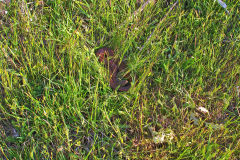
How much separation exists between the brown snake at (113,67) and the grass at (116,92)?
0.21 feet

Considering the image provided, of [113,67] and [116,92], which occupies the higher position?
[113,67]

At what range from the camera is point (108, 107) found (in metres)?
2.16

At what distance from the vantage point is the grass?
6.58 feet

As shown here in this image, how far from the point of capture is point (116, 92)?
213 cm

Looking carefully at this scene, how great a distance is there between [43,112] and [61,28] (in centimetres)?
83

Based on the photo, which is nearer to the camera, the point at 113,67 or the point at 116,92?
the point at 116,92

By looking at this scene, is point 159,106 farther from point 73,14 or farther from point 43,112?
point 73,14

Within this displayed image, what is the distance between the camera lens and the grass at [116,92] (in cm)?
201

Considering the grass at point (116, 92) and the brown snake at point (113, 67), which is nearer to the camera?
the grass at point (116, 92)

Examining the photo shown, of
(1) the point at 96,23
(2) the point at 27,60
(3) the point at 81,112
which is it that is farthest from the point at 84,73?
(1) the point at 96,23

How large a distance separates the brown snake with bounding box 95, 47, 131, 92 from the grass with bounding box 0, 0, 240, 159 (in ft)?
0.21

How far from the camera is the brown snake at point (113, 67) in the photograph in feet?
7.42

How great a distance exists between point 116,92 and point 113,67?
0.31 meters

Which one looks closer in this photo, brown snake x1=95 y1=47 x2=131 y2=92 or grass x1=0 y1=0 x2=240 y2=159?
grass x1=0 y1=0 x2=240 y2=159
